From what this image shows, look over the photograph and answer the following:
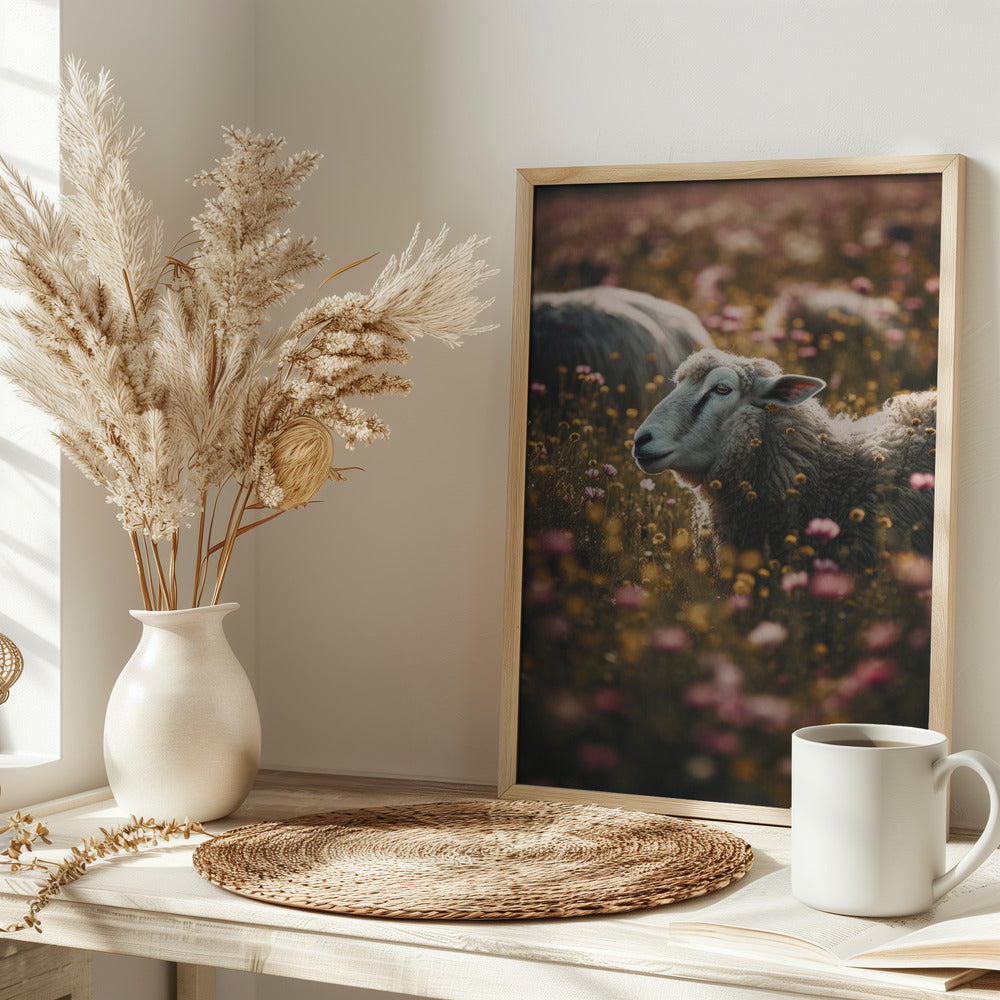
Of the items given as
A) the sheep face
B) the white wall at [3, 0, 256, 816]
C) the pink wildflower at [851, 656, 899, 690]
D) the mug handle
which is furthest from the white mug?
the white wall at [3, 0, 256, 816]

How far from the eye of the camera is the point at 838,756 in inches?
30.4

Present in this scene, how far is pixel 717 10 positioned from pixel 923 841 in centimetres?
89

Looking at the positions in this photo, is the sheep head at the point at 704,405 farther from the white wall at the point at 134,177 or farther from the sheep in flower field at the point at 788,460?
the white wall at the point at 134,177

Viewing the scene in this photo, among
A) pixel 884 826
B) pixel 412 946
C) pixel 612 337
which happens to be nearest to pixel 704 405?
pixel 612 337

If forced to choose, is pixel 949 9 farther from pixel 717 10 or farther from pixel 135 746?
pixel 135 746

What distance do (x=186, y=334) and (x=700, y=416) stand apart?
0.53 metres

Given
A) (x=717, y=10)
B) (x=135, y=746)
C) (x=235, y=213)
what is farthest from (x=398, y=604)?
(x=717, y=10)

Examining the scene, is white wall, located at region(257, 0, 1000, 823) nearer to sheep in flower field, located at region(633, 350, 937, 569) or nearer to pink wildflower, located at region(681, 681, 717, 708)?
sheep in flower field, located at region(633, 350, 937, 569)

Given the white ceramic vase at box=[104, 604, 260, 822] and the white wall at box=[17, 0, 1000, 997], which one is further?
the white wall at box=[17, 0, 1000, 997]

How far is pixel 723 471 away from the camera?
1.17 metres

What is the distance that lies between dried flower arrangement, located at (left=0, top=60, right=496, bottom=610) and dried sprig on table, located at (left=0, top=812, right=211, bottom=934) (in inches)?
8.3

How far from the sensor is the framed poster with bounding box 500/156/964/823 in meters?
1.12

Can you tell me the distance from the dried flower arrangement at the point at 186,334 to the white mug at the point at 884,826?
51 cm

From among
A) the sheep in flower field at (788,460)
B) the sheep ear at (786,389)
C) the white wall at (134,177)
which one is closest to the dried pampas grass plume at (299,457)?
the white wall at (134,177)
